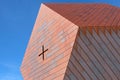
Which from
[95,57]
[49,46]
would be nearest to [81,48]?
[95,57]

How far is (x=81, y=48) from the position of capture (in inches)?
547

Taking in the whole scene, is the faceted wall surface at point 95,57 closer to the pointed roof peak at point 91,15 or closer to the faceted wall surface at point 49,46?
the faceted wall surface at point 49,46

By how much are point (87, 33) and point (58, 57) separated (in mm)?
1832

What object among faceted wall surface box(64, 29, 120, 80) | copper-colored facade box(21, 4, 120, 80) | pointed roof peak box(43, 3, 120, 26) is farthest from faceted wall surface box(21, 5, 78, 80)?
pointed roof peak box(43, 3, 120, 26)

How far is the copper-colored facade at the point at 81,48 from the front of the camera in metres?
13.7

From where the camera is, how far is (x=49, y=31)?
1672 cm

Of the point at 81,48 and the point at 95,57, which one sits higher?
the point at 81,48

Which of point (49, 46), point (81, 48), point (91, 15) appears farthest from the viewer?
point (91, 15)

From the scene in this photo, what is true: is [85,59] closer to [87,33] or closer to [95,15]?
[87,33]

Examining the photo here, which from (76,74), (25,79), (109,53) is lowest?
(76,74)

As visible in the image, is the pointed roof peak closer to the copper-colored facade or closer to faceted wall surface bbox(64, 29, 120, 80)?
the copper-colored facade

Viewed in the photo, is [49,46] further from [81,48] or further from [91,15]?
[91,15]

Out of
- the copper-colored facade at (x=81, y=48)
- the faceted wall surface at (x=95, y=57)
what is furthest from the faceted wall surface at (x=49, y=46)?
the faceted wall surface at (x=95, y=57)

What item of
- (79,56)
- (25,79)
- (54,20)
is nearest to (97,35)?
(79,56)
